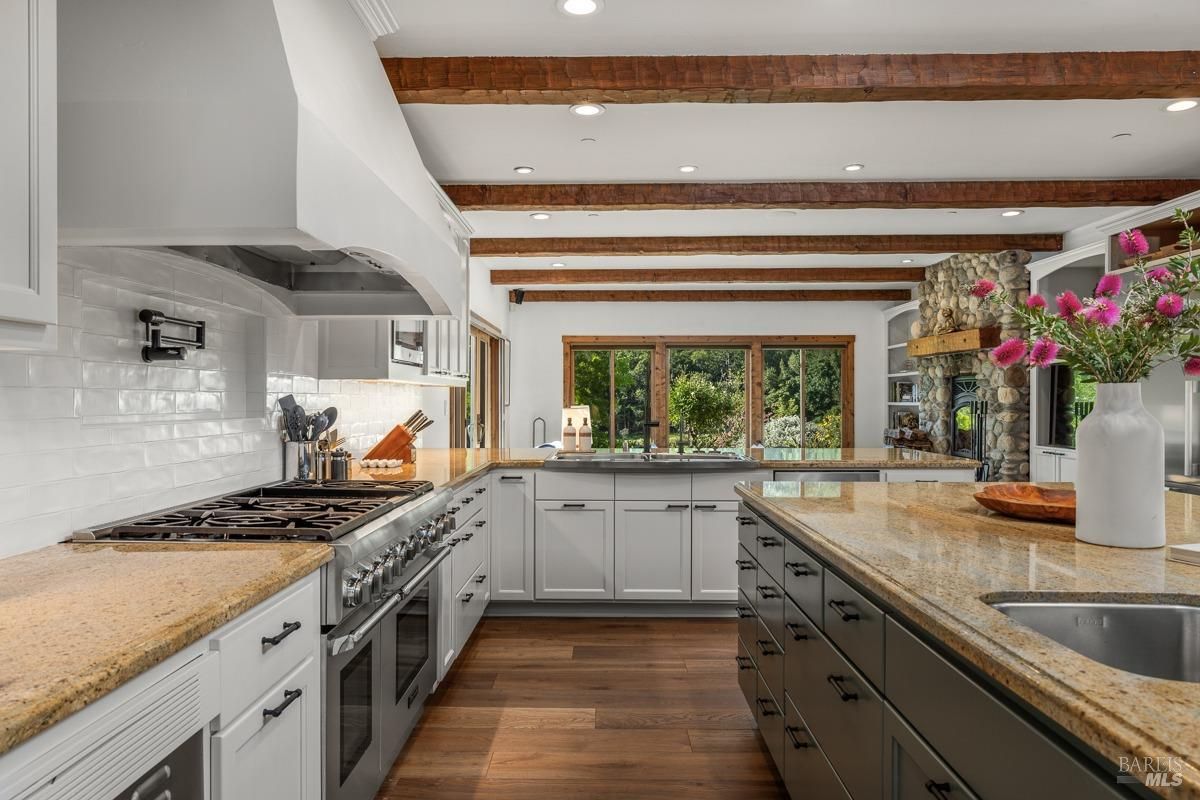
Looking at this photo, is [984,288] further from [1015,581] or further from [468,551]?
[468,551]

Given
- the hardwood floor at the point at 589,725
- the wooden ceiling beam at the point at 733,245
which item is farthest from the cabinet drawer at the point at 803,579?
the wooden ceiling beam at the point at 733,245

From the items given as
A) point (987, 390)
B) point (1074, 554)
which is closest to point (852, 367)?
point (987, 390)

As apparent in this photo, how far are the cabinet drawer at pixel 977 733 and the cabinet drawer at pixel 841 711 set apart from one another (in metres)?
0.14

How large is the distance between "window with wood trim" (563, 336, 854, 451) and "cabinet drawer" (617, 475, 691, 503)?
5.27m

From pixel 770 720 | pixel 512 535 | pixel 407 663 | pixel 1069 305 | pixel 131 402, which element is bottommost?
pixel 770 720

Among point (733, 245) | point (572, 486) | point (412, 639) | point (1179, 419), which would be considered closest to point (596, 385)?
point (733, 245)

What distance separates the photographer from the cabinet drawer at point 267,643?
4.34ft

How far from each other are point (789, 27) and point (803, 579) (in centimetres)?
190

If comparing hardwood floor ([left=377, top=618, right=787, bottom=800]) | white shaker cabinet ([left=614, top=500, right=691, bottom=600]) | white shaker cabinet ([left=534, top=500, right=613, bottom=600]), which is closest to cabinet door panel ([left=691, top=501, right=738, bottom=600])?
white shaker cabinet ([left=614, top=500, right=691, bottom=600])

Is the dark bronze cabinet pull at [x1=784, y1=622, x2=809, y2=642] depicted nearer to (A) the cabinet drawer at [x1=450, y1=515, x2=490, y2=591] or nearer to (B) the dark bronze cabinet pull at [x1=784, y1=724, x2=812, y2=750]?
(B) the dark bronze cabinet pull at [x1=784, y1=724, x2=812, y2=750]

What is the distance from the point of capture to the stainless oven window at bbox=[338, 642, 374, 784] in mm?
1876

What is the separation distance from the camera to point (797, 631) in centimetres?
202

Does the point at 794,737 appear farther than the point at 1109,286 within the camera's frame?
Yes

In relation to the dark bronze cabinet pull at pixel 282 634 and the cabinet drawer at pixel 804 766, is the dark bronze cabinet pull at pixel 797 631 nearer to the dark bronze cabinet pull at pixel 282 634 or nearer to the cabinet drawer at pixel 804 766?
the cabinet drawer at pixel 804 766
